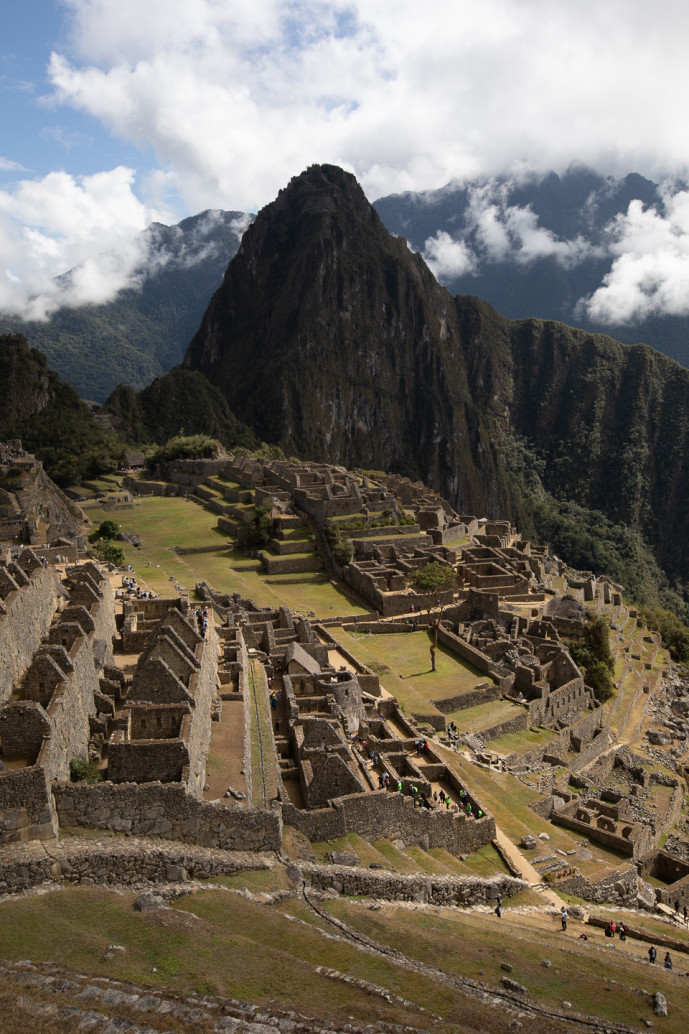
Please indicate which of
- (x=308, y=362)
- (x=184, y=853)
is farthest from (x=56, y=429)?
(x=308, y=362)

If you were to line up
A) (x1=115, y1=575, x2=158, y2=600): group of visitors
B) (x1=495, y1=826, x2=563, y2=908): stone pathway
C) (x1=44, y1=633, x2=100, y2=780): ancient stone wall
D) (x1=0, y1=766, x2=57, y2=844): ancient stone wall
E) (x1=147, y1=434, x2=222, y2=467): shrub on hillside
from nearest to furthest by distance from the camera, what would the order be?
(x1=0, y1=766, x2=57, y2=844): ancient stone wall < (x1=44, y1=633, x2=100, y2=780): ancient stone wall < (x1=495, y1=826, x2=563, y2=908): stone pathway < (x1=115, y1=575, x2=158, y2=600): group of visitors < (x1=147, y1=434, x2=222, y2=467): shrub on hillside

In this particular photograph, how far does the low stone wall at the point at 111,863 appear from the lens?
12.8 m

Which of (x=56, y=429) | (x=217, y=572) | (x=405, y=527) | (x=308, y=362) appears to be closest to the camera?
(x=217, y=572)

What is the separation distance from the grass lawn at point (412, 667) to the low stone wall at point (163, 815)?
1677cm

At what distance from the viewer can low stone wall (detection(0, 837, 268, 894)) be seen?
41.9 feet

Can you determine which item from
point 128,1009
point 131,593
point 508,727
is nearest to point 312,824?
point 128,1009

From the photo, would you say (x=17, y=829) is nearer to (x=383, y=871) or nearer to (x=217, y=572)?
(x=383, y=871)

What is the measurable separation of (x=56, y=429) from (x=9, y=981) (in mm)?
93040

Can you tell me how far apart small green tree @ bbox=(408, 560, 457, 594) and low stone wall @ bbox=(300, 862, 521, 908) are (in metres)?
28.0

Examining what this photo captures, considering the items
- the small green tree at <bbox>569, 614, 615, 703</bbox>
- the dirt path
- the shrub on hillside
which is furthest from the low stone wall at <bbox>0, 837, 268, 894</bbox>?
the shrub on hillside

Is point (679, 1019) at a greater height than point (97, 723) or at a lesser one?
lesser

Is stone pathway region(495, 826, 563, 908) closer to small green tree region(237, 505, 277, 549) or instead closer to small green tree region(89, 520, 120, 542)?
small green tree region(89, 520, 120, 542)

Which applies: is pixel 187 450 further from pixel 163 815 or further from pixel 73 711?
pixel 163 815

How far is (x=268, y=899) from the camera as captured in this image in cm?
1448
